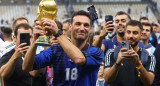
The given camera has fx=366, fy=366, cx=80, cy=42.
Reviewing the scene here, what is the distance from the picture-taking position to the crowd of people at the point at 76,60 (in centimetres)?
332

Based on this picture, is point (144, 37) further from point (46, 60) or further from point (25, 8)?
point (25, 8)

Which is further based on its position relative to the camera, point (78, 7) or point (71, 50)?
point (78, 7)

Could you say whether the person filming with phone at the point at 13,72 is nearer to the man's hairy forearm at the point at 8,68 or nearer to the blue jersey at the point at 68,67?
the man's hairy forearm at the point at 8,68

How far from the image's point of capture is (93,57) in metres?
3.58

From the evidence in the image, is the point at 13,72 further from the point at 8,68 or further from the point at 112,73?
the point at 112,73

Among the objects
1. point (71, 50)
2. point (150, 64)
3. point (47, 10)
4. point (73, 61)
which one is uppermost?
point (47, 10)

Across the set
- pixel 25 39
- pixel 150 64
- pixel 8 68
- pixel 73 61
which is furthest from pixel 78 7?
pixel 73 61

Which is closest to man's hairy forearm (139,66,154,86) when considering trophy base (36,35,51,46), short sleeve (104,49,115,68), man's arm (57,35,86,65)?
short sleeve (104,49,115,68)

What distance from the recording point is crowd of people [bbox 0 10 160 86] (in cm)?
332

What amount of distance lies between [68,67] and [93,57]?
27 cm

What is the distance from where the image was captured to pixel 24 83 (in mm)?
4520

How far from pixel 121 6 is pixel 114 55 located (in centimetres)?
3903

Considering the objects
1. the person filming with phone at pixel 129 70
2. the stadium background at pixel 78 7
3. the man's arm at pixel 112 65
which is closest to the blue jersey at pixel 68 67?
the man's arm at pixel 112 65

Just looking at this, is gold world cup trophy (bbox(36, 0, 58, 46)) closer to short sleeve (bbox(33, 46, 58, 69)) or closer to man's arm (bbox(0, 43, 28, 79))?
short sleeve (bbox(33, 46, 58, 69))
